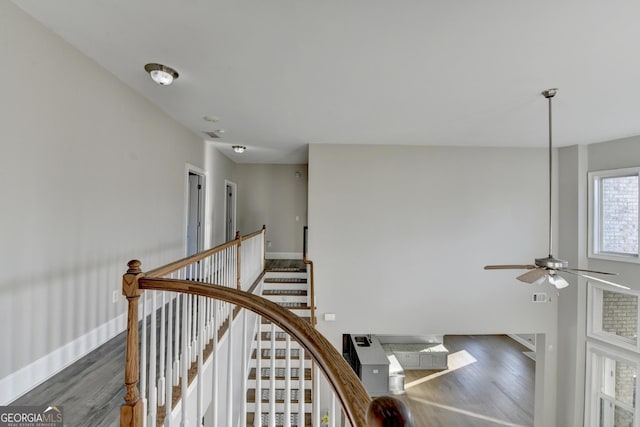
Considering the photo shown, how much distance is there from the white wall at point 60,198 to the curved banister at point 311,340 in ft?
3.47

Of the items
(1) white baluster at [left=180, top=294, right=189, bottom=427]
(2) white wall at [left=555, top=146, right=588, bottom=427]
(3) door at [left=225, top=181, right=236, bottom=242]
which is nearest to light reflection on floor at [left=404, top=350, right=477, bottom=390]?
(2) white wall at [left=555, top=146, right=588, bottom=427]

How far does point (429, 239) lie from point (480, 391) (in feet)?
17.0

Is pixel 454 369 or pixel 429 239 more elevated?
pixel 429 239

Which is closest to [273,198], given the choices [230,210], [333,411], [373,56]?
[230,210]

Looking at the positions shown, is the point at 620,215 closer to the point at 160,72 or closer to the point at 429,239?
the point at 429,239

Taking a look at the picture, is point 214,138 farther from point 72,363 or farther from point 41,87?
point 72,363

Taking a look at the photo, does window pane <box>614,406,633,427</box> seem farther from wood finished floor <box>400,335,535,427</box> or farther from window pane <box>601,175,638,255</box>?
window pane <box>601,175,638,255</box>

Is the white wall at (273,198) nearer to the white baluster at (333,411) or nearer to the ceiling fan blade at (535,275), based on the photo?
the ceiling fan blade at (535,275)

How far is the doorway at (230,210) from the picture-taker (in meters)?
6.76

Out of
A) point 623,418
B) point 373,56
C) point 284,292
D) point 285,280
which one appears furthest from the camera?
point 285,280

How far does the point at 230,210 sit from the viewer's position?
23.0 feet

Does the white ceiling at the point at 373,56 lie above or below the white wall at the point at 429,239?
above

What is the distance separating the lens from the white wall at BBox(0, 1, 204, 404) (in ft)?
5.76

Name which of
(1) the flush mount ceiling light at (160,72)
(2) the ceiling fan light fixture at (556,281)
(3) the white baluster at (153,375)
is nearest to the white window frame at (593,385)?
(2) the ceiling fan light fixture at (556,281)
